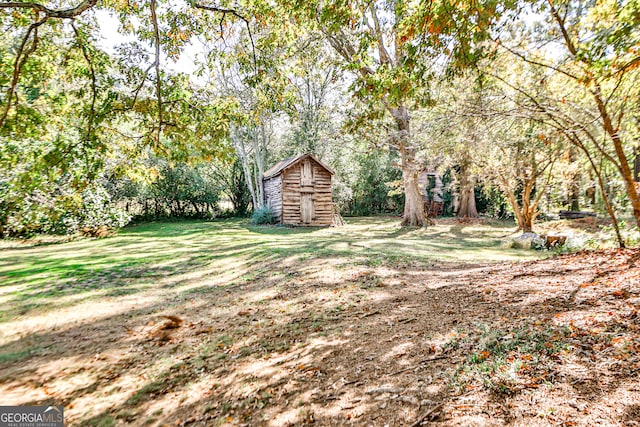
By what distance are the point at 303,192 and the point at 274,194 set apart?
7.84ft

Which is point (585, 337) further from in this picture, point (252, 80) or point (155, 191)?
point (155, 191)

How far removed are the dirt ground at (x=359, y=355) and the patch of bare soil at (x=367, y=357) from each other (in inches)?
0.6

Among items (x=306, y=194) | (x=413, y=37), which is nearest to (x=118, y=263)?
(x=413, y=37)

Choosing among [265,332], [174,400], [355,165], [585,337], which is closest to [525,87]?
[585,337]

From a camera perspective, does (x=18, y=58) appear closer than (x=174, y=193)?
Yes

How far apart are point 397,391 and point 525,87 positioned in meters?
9.38

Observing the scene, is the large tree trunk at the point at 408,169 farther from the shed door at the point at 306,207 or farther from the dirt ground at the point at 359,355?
the dirt ground at the point at 359,355

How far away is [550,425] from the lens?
6.12 feet

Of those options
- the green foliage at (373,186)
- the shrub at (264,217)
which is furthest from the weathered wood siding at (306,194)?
the green foliage at (373,186)

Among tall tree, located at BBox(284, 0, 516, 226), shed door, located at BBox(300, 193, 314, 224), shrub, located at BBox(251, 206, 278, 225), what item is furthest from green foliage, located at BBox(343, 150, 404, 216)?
tall tree, located at BBox(284, 0, 516, 226)

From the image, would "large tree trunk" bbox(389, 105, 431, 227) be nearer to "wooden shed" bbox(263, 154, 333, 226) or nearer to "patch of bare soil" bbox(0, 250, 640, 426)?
"wooden shed" bbox(263, 154, 333, 226)

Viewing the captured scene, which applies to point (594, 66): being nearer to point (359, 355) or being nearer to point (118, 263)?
point (359, 355)

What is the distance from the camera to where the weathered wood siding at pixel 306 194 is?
20.8 meters

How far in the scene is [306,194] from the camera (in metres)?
21.2
